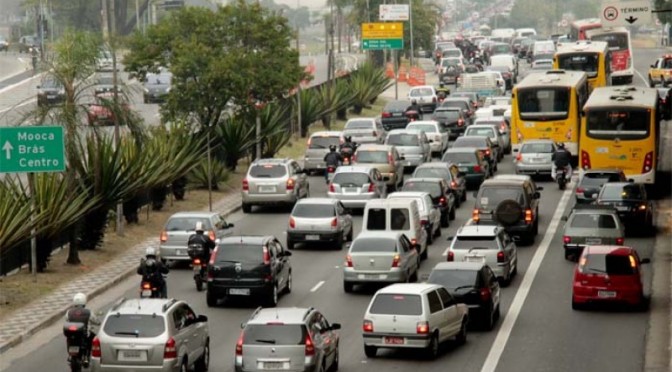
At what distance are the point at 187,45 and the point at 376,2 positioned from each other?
82404mm

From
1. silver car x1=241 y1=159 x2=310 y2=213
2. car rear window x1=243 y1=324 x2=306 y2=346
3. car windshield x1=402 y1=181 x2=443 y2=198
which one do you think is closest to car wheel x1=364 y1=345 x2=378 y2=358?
car rear window x1=243 y1=324 x2=306 y2=346

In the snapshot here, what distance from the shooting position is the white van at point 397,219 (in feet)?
135

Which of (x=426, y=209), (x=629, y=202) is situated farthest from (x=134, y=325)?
(x=629, y=202)

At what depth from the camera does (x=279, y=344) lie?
2592cm

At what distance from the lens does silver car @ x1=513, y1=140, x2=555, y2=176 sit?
190 feet

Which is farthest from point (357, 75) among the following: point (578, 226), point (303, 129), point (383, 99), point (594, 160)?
point (578, 226)

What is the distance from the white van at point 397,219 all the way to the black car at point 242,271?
22.0ft

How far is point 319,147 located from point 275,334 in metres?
35.6

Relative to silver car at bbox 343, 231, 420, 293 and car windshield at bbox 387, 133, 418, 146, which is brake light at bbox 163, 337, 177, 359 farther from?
car windshield at bbox 387, 133, 418, 146

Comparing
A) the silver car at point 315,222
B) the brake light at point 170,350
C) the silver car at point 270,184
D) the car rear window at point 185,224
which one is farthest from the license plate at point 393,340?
the silver car at point 270,184

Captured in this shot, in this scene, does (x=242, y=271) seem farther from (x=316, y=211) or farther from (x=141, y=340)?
(x=316, y=211)

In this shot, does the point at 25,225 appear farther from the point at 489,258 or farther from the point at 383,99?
the point at 383,99

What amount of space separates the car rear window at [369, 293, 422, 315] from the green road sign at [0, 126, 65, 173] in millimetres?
10868

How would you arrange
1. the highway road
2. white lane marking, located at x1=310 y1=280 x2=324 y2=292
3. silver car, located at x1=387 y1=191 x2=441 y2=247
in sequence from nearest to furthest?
the highway road → white lane marking, located at x1=310 y1=280 x2=324 y2=292 → silver car, located at x1=387 y1=191 x2=441 y2=247
